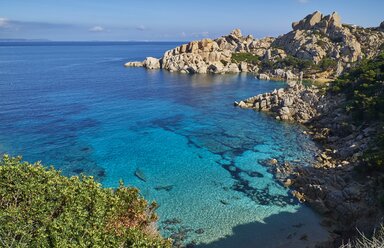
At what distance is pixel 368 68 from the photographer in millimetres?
71938

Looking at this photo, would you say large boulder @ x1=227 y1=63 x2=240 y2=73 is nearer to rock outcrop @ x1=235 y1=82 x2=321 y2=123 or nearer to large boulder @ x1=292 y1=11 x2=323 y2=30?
large boulder @ x1=292 y1=11 x2=323 y2=30

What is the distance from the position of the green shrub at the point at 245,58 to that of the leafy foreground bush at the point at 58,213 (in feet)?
422

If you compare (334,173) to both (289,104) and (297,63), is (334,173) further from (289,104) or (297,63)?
(297,63)

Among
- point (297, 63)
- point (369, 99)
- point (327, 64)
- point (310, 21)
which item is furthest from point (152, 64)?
Answer: point (369, 99)

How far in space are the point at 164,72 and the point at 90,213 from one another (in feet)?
386

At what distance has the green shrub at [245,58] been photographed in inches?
5522

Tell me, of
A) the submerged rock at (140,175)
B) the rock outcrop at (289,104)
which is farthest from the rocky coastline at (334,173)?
the submerged rock at (140,175)

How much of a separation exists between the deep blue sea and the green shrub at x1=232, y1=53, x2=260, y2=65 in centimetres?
5149

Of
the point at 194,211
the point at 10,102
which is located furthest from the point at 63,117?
the point at 194,211

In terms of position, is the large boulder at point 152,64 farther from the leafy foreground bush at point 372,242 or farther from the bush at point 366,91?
the leafy foreground bush at point 372,242

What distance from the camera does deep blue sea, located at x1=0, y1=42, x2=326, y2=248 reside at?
29.9m

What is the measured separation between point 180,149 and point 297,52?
345ft

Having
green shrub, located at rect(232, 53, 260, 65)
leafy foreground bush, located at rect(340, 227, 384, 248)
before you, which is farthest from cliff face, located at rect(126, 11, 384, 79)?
leafy foreground bush, located at rect(340, 227, 384, 248)

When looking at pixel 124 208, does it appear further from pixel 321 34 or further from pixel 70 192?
pixel 321 34
